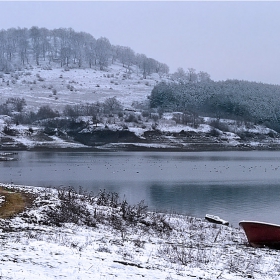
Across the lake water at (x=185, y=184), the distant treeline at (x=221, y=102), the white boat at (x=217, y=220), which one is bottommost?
the lake water at (x=185, y=184)

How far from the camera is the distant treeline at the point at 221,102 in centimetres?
12331

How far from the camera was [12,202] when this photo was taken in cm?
1806

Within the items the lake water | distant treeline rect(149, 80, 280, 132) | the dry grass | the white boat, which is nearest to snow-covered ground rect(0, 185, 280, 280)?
the dry grass

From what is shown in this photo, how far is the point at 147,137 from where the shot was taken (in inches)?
3809

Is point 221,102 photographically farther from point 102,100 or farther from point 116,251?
point 116,251

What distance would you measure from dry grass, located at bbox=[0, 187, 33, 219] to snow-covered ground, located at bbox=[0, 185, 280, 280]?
0.42 meters

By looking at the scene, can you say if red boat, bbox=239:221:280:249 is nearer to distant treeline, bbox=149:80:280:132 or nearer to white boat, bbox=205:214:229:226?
white boat, bbox=205:214:229:226

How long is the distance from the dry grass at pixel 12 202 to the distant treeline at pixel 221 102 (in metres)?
96.9

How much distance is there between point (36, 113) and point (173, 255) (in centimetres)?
9896

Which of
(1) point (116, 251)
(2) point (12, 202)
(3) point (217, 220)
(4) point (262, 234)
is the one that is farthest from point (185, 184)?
(1) point (116, 251)

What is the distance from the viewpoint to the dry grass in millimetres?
15896

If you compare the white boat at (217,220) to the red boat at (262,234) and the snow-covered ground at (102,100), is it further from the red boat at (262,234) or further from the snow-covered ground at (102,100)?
the snow-covered ground at (102,100)

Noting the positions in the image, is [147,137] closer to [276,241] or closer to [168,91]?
[168,91]

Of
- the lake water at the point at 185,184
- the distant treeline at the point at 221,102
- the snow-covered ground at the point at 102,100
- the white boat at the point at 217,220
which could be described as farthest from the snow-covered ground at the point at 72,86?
the white boat at the point at 217,220
